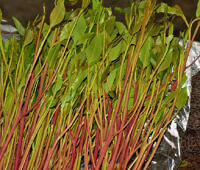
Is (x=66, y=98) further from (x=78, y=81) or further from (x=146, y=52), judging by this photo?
(x=146, y=52)

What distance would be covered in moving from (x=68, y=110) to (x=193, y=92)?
538 mm

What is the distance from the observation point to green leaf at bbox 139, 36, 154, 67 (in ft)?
1.62

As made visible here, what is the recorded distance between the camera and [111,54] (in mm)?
503

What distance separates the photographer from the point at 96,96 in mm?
503

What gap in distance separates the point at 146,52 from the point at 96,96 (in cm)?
14

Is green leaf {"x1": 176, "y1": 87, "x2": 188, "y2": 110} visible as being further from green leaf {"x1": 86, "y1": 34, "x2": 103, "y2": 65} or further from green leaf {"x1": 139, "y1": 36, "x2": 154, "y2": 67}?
green leaf {"x1": 86, "y1": 34, "x2": 103, "y2": 65}

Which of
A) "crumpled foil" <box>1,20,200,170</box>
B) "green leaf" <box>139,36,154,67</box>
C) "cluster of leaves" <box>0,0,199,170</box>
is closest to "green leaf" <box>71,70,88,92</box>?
"cluster of leaves" <box>0,0,199,170</box>

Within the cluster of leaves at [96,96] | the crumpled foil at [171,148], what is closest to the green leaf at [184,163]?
the crumpled foil at [171,148]

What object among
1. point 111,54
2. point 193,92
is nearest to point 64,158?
point 111,54

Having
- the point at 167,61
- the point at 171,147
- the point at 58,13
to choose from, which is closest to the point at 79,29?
the point at 58,13

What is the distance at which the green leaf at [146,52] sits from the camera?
49cm

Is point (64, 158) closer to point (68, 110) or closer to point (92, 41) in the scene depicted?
point (68, 110)

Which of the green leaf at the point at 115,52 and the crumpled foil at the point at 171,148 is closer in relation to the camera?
the green leaf at the point at 115,52

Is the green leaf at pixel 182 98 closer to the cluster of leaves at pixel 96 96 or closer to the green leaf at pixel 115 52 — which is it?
the cluster of leaves at pixel 96 96
